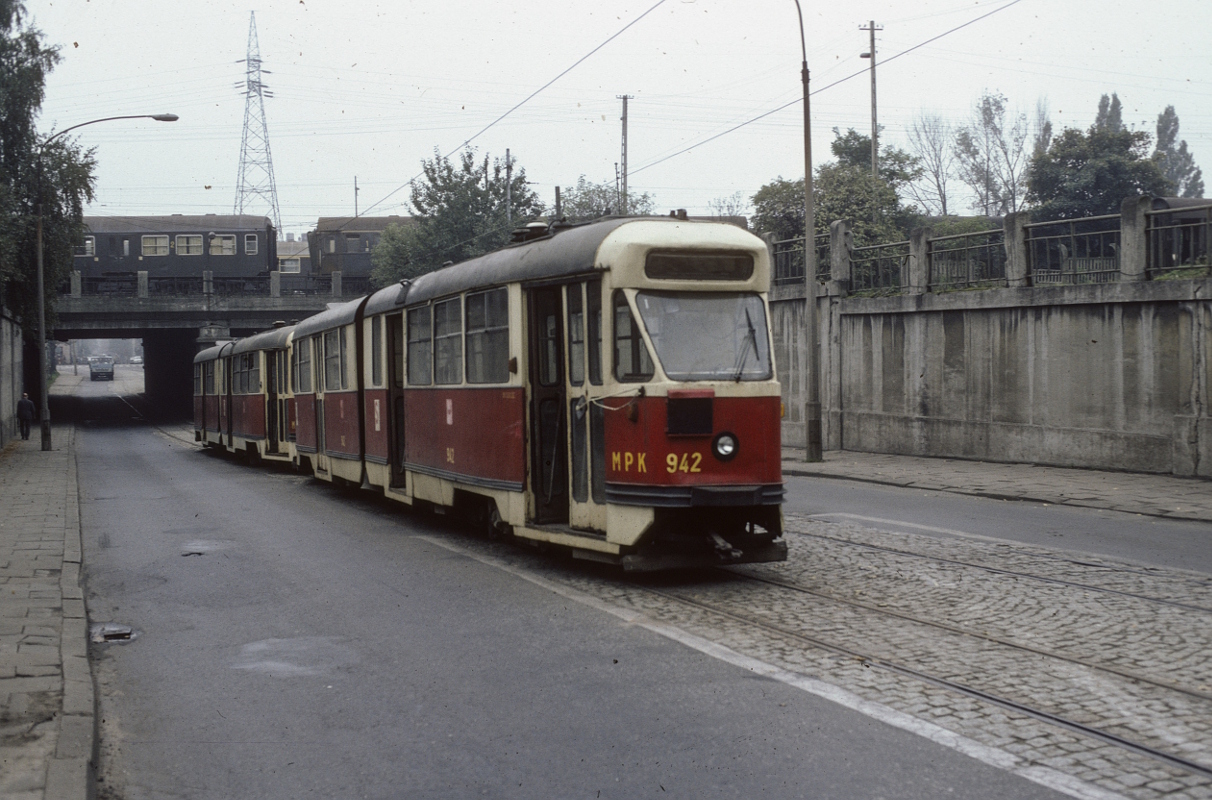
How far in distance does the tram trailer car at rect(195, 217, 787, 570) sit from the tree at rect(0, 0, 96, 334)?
1175 inches

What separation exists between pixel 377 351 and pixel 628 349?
24.5ft

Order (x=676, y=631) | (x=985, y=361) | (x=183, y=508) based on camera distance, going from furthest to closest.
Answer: (x=985, y=361)
(x=183, y=508)
(x=676, y=631)

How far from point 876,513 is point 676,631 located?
7.41m

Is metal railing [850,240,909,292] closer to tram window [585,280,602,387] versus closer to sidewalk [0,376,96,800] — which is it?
tram window [585,280,602,387]

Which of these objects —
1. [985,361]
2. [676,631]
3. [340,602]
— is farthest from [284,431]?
[676,631]

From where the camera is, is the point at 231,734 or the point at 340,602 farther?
the point at 340,602

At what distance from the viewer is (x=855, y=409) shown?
26.1 meters

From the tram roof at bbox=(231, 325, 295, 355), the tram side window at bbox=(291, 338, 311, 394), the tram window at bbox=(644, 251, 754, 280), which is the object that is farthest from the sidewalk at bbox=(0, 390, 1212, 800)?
the tram window at bbox=(644, 251, 754, 280)

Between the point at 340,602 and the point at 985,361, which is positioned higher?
the point at 985,361

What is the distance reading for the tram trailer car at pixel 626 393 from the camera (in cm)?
934

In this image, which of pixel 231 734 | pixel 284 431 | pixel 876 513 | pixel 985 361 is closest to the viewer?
pixel 231 734

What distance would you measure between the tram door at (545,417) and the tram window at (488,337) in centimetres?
45

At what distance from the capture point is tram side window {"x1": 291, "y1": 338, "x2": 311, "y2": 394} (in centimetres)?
2122

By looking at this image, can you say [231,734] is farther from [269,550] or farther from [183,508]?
[183,508]
